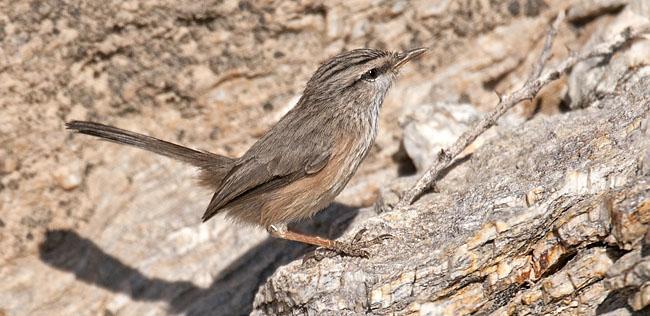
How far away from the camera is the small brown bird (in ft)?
21.5

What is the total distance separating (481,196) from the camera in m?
5.81

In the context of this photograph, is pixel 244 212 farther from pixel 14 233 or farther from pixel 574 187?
pixel 574 187

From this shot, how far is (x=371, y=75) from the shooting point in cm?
688

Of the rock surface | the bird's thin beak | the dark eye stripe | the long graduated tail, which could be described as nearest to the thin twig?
the rock surface

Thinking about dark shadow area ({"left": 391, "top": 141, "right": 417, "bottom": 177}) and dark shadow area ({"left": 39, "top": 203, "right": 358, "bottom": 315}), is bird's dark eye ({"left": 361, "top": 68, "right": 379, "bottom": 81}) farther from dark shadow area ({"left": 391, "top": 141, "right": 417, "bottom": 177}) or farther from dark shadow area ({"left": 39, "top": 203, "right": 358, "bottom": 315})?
dark shadow area ({"left": 39, "top": 203, "right": 358, "bottom": 315})

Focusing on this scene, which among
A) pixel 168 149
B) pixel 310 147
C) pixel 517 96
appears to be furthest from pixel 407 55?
pixel 168 149

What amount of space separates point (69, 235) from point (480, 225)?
4.38m

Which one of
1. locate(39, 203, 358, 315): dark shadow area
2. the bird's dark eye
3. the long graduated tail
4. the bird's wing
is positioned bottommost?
locate(39, 203, 358, 315): dark shadow area

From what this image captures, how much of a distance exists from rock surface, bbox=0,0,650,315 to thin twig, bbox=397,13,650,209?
15cm

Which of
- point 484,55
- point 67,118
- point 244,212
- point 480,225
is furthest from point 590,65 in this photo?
point 67,118

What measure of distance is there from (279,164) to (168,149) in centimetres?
108

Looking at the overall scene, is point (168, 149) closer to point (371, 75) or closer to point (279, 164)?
point (279, 164)

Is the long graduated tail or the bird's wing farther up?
the long graduated tail

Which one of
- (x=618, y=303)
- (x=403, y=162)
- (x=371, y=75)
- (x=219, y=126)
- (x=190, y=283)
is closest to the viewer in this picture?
(x=618, y=303)
